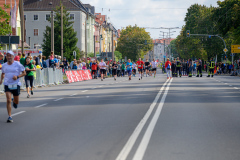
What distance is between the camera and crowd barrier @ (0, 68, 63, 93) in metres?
26.4

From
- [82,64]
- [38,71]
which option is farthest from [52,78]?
[82,64]

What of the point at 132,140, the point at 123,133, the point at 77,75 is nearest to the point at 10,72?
the point at 123,133

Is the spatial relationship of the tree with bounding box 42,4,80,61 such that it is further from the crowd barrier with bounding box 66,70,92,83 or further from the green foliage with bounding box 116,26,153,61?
the green foliage with bounding box 116,26,153,61

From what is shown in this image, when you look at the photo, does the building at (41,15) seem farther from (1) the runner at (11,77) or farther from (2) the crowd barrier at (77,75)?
(1) the runner at (11,77)

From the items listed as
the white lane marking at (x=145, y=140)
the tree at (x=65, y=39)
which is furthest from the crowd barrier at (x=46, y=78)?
the tree at (x=65, y=39)

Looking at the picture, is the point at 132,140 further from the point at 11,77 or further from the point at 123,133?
the point at 11,77

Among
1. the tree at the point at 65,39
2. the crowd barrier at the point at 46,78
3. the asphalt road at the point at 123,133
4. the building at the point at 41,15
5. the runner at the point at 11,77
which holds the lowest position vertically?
the asphalt road at the point at 123,133

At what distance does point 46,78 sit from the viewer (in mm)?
28953

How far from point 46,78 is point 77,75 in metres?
10.0

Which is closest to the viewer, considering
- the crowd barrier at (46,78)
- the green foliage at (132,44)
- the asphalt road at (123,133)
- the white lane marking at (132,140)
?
the white lane marking at (132,140)

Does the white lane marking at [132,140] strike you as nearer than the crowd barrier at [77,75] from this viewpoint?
Yes

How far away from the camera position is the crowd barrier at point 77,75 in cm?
3564

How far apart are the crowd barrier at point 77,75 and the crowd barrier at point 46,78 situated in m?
2.08

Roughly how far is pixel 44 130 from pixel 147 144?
8.91ft
